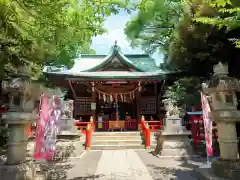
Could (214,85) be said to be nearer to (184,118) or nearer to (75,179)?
(75,179)

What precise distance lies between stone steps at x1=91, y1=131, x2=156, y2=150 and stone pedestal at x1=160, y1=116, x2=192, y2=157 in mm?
2603

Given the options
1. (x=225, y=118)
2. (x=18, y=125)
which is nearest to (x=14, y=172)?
(x=18, y=125)

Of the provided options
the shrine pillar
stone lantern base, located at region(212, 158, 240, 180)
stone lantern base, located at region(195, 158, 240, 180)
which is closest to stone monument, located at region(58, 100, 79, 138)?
the shrine pillar

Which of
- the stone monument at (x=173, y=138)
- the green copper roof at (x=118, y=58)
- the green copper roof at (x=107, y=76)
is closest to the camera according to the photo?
the stone monument at (x=173, y=138)

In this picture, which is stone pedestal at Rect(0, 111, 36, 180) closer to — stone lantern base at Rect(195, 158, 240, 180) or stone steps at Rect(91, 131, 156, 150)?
stone lantern base at Rect(195, 158, 240, 180)

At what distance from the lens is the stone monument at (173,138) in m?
8.65

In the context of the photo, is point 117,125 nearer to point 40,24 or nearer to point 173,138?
point 173,138

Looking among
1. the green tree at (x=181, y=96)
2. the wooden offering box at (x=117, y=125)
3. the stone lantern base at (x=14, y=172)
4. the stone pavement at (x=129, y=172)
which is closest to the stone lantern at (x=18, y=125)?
the stone lantern base at (x=14, y=172)

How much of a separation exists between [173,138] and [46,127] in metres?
5.97

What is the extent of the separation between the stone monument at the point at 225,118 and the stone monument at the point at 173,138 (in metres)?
4.23

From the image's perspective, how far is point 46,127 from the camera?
5934 mm

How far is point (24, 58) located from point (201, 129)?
8532 millimetres

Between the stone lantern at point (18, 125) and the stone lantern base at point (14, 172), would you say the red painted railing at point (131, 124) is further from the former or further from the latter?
the stone lantern base at point (14, 172)

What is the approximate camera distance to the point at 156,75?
14.6m
